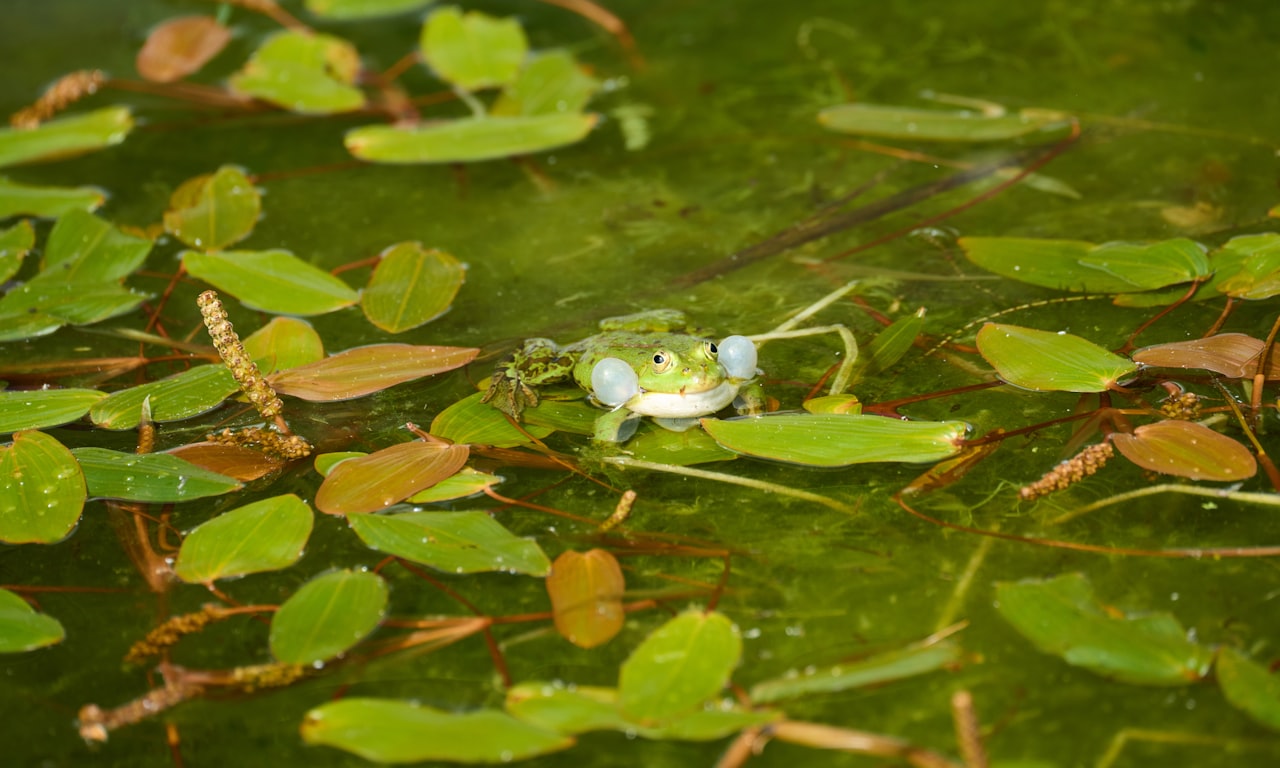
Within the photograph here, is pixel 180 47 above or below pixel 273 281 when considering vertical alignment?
above

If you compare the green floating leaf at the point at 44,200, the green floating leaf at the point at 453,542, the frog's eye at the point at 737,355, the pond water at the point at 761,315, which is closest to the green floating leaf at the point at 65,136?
the pond water at the point at 761,315

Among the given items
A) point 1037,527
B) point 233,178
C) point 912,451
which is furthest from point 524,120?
point 1037,527

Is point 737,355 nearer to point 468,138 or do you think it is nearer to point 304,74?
point 468,138

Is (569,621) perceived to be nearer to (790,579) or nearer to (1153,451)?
(790,579)

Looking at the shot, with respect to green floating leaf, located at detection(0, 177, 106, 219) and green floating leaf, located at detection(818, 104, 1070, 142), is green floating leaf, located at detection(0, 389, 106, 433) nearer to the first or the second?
green floating leaf, located at detection(0, 177, 106, 219)

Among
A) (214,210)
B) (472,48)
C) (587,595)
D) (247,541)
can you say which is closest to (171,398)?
(247,541)

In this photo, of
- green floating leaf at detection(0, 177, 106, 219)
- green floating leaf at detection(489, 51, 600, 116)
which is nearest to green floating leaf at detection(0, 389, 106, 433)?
green floating leaf at detection(0, 177, 106, 219)
